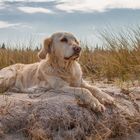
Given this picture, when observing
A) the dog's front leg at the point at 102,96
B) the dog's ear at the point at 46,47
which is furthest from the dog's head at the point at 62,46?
the dog's front leg at the point at 102,96

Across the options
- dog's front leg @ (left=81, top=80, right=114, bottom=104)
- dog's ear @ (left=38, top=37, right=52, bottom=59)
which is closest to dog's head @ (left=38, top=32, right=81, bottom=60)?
dog's ear @ (left=38, top=37, right=52, bottom=59)

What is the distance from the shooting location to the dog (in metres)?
7.15

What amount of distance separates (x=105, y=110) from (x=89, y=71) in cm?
499

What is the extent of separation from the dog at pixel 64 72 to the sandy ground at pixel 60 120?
→ 153mm

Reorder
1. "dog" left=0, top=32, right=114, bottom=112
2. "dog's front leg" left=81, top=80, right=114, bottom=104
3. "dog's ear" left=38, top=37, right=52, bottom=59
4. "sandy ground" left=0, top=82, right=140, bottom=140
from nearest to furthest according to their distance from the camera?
"sandy ground" left=0, top=82, right=140, bottom=140 < "dog" left=0, top=32, right=114, bottom=112 < "dog's front leg" left=81, top=80, right=114, bottom=104 < "dog's ear" left=38, top=37, right=52, bottom=59

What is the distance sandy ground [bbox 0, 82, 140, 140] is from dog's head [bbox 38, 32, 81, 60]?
61 cm

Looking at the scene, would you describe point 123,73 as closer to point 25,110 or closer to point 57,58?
point 57,58

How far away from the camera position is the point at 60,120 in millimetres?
6531

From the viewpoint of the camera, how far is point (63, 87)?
746cm

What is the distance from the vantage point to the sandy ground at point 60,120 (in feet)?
20.8

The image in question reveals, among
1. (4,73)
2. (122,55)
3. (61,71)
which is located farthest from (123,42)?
(61,71)

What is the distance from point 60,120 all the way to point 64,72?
1305 millimetres

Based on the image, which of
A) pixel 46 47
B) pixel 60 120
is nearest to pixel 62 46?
pixel 46 47

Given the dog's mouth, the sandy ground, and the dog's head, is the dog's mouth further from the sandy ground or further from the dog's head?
the sandy ground
